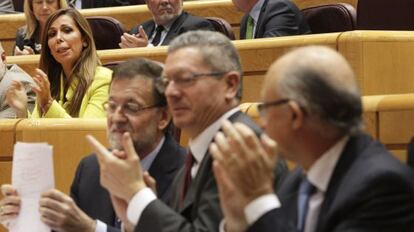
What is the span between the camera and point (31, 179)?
139 cm

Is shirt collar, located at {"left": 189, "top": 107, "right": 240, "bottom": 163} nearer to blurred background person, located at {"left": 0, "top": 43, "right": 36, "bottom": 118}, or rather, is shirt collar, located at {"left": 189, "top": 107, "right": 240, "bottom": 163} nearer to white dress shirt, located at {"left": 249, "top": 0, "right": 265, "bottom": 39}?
blurred background person, located at {"left": 0, "top": 43, "right": 36, "bottom": 118}

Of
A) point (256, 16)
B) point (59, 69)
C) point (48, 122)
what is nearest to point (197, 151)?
point (48, 122)

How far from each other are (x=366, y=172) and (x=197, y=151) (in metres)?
0.33

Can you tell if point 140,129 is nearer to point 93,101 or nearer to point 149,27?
point 93,101

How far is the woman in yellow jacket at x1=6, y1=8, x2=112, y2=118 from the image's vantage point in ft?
6.98

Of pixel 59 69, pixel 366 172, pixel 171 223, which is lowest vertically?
pixel 59 69

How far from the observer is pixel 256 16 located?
2.57 meters

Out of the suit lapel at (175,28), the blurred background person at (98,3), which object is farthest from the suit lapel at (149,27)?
the blurred background person at (98,3)

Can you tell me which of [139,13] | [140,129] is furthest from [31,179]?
[139,13]

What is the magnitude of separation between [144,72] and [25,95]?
83 centimetres

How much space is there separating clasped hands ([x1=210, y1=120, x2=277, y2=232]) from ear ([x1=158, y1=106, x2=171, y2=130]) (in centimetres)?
41

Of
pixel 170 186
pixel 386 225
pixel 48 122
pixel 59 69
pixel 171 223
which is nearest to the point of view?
pixel 386 225

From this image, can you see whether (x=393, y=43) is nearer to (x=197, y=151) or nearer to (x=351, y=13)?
(x=351, y=13)

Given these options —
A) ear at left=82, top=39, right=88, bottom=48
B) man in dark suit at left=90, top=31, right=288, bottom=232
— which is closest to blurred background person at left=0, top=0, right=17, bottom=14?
ear at left=82, top=39, right=88, bottom=48
